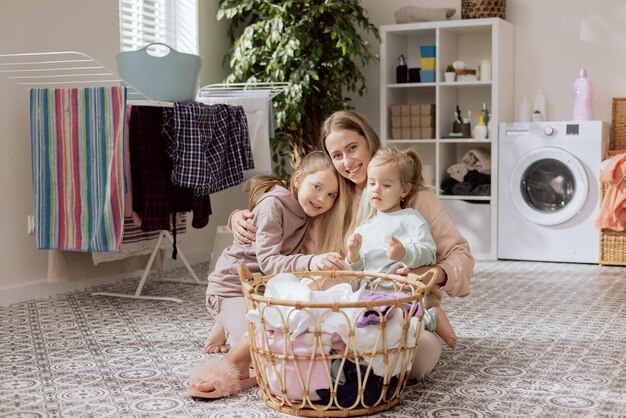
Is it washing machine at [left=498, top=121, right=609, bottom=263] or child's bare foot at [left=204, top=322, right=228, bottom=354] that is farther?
washing machine at [left=498, top=121, right=609, bottom=263]

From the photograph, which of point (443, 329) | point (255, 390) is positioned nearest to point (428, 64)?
point (443, 329)

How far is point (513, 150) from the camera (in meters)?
A: 4.66

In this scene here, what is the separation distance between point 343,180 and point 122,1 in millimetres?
2298

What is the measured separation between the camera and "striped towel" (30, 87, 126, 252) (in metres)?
3.16

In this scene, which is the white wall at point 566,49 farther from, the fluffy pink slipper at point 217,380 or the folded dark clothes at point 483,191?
the fluffy pink slipper at point 217,380

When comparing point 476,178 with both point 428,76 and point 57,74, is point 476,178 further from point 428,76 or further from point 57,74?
point 57,74

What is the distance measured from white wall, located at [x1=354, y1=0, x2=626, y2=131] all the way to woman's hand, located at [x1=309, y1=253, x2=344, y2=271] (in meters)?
3.19

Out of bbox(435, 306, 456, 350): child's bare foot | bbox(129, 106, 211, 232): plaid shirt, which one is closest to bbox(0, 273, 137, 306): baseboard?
bbox(129, 106, 211, 232): plaid shirt

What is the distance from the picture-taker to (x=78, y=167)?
3230mm

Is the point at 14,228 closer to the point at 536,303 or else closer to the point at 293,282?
the point at 293,282

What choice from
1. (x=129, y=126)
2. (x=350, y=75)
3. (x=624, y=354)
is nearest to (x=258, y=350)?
(x=624, y=354)

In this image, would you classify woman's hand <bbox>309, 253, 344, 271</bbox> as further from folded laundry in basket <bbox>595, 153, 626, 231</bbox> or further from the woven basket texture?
the woven basket texture

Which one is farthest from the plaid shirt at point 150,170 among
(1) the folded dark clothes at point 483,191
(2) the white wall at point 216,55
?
(1) the folded dark clothes at point 483,191

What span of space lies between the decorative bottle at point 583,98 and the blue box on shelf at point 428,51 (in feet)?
2.73
